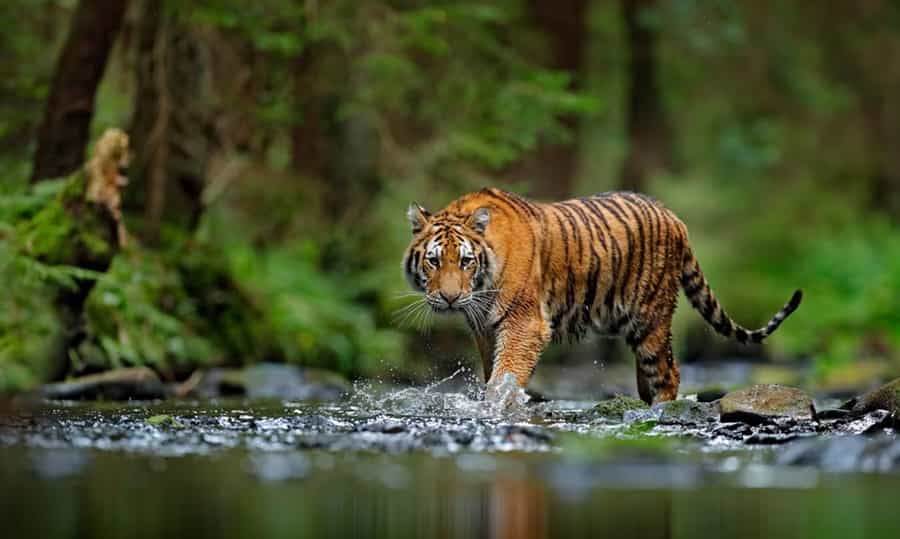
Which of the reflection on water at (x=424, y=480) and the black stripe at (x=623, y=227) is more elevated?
the black stripe at (x=623, y=227)

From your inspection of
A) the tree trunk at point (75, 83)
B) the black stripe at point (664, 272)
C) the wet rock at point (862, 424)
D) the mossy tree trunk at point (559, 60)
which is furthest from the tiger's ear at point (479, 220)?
the mossy tree trunk at point (559, 60)

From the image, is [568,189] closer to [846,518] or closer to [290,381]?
[290,381]

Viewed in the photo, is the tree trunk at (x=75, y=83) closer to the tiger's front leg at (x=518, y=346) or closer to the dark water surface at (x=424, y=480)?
the dark water surface at (x=424, y=480)

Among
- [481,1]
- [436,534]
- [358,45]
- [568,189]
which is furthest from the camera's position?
[568,189]

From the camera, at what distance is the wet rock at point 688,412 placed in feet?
29.4

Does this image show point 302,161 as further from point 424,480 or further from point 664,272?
point 424,480

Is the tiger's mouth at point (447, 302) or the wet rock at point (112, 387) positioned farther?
the wet rock at point (112, 387)

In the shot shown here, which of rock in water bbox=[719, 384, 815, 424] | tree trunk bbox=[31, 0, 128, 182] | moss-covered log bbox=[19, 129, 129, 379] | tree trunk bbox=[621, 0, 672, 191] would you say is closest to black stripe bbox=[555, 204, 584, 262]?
rock in water bbox=[719, 384, 815, 424]

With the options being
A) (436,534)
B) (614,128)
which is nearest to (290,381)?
(436,534)

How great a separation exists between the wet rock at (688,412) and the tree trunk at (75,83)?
593 cm

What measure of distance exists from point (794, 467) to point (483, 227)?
328 centimetres

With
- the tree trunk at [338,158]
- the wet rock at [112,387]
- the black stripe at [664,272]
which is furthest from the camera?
the tree trunk at [338,158]

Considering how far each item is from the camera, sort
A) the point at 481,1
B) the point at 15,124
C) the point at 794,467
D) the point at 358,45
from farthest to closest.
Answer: the point at 481,1 → the point at 358,45 → the point at 15,124 → the point at 794,467

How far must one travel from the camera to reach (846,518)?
5.46 m
